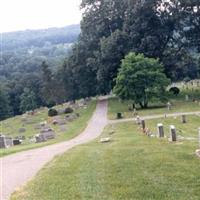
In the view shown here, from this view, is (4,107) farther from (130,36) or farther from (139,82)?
(139,82)

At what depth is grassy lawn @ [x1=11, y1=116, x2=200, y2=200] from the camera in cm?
1212

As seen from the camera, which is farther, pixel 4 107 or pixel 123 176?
pixel 4 107

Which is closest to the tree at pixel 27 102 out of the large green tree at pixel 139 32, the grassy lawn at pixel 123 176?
the large green tree at pixel 139 32

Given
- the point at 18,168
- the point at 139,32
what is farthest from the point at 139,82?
the point at 18,168

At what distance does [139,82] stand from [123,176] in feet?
115

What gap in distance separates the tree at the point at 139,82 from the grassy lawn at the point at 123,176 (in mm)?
29729

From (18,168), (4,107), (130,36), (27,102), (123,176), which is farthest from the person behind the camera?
(27,102)

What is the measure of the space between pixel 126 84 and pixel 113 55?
34.4 ft

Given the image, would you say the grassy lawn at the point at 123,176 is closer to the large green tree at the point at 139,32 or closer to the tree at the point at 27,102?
the large green tree at the point at 139,32

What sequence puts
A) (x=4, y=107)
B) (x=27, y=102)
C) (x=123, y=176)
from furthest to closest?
(x=27, y=102)
(x=4, y=107)
(x=123, y=176)

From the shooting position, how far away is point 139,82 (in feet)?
160

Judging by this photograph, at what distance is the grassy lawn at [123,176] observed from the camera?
12117mm

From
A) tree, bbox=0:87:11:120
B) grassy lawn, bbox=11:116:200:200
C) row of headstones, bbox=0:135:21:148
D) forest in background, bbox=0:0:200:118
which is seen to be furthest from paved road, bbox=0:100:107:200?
tree, bbox=0:87:11:120

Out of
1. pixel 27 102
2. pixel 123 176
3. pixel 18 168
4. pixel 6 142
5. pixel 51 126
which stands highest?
pixel 123 176
